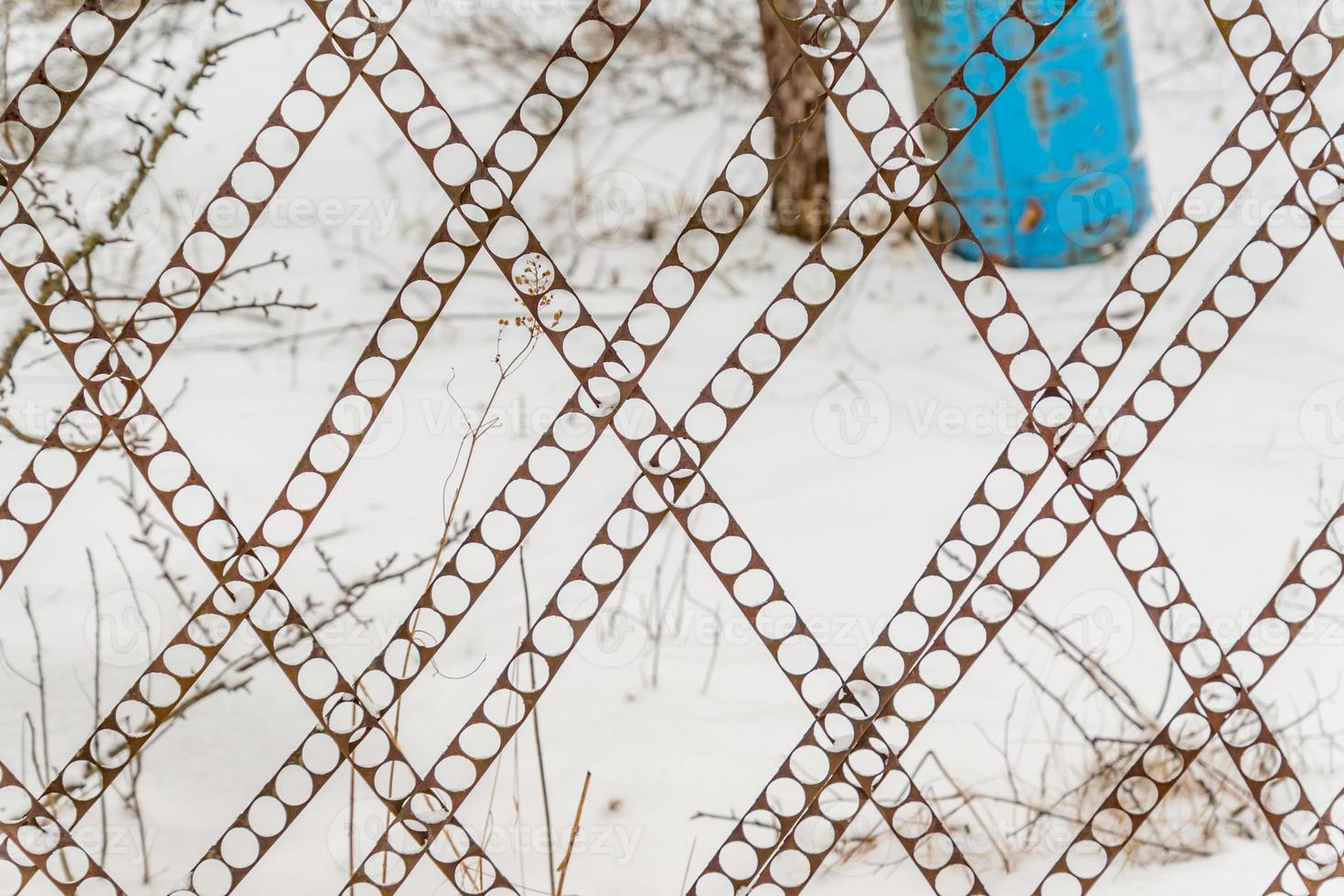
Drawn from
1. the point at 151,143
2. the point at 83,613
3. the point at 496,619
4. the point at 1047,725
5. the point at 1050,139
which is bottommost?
the point at 1047,725

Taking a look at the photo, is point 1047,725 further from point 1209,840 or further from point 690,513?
point 690,513

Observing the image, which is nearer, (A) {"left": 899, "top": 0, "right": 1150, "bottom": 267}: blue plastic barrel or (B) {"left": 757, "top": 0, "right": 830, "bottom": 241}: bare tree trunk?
(A) {"left": 899, "top": 0, "right": 1150, "bottom": 267}: blue plastic barrel

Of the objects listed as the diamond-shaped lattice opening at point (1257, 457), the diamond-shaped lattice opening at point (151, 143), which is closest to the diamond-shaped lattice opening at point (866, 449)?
the diamond-shaped lattice opening at point (1257, 457)

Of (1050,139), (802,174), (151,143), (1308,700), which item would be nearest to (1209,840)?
(1308,700)

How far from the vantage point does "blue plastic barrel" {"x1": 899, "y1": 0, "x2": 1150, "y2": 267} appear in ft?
8.64

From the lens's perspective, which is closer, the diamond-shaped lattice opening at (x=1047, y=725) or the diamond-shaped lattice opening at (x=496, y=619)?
the diamond-shaped lattice opening at (x=1047, y=725)

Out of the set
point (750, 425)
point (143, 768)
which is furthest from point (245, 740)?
point (750, 425)

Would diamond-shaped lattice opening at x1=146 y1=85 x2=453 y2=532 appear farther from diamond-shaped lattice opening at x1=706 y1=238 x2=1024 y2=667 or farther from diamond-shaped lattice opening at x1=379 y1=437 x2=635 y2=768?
diamond-shaped lattice opening at x1=706 y1=238 x2=1024 y2=667

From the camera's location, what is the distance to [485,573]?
6.17 ft

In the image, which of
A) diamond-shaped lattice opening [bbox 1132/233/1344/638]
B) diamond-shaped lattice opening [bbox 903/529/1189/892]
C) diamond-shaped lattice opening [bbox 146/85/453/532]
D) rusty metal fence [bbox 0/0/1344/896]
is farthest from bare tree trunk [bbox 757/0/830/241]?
rusty metal fence [bbox 0/0/1344/896]

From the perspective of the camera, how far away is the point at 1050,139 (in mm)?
2709

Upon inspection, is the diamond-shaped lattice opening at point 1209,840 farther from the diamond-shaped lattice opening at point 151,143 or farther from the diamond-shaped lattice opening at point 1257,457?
the diamond-shaped lattice opening at point 151,143

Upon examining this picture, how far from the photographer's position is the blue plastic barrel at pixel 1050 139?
2.63 m

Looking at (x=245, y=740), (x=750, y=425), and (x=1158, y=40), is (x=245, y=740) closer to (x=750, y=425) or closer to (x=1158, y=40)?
(x=750, y=425)
